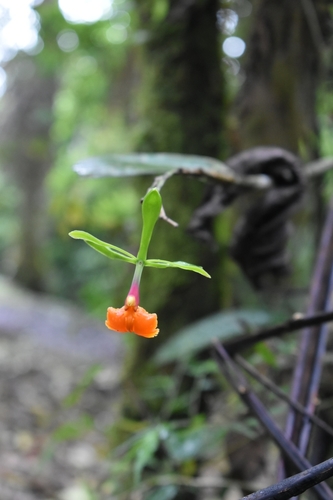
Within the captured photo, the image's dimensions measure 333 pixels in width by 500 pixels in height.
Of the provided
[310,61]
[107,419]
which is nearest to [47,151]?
[107,419]

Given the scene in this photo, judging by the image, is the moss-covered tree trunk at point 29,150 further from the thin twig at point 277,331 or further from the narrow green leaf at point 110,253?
the narrow green leaf at point 110,253

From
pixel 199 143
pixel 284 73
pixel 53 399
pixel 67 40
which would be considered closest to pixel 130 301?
pixel 284 73

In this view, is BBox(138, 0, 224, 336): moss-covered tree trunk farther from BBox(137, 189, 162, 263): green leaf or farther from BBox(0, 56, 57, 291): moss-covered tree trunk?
BBox(0, 56, 57, 291): moss-covered tree trunk

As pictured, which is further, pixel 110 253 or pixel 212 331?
pixel 212 331

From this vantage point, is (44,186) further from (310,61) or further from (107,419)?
(310,61)

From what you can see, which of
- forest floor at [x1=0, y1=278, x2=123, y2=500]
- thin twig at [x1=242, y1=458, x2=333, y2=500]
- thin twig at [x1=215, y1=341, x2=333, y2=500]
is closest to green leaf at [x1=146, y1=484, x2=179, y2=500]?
forest floor at [x1=0, y1=278, x2=123, y2=500]

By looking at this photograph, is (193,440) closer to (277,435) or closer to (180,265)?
(277,435)
